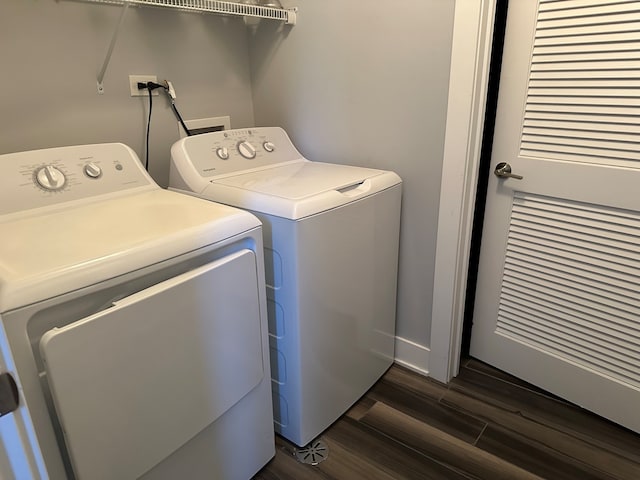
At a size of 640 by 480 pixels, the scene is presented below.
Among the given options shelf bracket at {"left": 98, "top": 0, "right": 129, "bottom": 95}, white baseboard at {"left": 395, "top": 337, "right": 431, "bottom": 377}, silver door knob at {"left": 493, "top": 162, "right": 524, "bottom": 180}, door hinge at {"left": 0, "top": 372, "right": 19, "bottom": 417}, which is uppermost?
shelf bracket at {"left": 98, "top": 0, "right": 129, "bottom": 95}

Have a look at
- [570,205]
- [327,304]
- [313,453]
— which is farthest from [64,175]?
[570,205]

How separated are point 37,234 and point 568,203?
1.66 meters

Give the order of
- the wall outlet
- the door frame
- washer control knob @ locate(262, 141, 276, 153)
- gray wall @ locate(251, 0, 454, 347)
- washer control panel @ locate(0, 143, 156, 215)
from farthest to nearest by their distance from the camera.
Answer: washer control knob @ locate(262, 141, 276, 153) → the wall outlet → gray wall @ locate(251, 0, 454, 347) → the door frame → washer control panel @ locate(0, 143, 156, 215)

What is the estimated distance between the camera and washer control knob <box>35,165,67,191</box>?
1.29 m

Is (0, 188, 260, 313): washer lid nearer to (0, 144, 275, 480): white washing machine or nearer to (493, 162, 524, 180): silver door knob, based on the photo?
(0, 144, 275, 480): white washing machine

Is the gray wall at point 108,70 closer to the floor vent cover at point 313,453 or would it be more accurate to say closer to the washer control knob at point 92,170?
the washer control knob at point 92,170

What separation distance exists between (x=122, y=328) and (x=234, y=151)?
3.23ft

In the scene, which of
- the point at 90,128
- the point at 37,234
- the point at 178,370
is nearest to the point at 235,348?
the point at 178,370

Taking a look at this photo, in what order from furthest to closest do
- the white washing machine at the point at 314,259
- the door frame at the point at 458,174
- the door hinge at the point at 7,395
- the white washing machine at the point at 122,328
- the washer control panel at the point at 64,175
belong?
the door frame at the point at 458,174
the white washing machine at the point at 314,259
the washer control panel at the point at 64,175
the white washing machine at the point at 122,328
the door hinge at the point at 7,395

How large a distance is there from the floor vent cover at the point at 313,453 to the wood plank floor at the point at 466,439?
2 cm

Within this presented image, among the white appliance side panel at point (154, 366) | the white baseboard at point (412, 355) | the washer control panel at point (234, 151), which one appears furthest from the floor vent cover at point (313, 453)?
the washer control panel at point (234, 151)

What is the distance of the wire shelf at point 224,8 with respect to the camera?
4.96ft

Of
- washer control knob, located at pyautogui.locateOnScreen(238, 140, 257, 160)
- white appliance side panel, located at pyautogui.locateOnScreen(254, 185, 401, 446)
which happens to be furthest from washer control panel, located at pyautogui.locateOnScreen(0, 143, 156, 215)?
white appliance side panel, located at pyautogui.locateOnScreen(254, 185, 401, 446)

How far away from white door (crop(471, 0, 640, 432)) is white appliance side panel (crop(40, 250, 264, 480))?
3.57 ft
